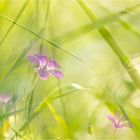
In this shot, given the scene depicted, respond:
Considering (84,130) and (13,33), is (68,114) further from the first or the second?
(13,33)

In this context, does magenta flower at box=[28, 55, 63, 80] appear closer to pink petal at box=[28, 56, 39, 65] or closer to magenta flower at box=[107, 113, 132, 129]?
pink petal at box=[28, 56, 39, 65]

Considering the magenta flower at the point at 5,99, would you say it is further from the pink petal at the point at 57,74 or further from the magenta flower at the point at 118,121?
the magenta flower at the point at 118,121

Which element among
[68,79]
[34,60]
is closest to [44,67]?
[34,60]

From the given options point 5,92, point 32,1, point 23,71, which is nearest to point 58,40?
point 23,71

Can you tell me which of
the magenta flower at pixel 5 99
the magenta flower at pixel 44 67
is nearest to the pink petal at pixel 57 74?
the magenta flower at pixel 44 67

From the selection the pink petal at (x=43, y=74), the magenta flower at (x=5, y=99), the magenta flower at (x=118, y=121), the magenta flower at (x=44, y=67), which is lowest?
the magenta flower at (x=118, y=121)

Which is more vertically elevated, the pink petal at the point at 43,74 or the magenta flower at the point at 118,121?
the pink petal at the point at 43,74
